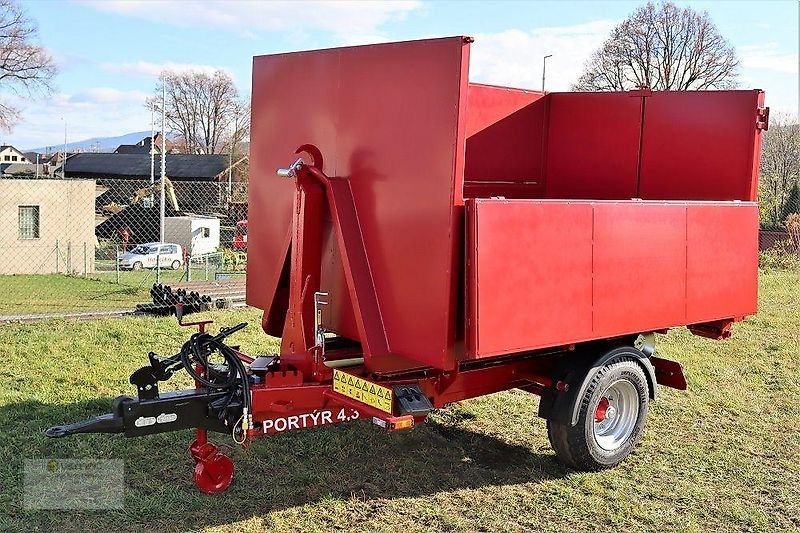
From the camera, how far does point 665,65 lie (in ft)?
124

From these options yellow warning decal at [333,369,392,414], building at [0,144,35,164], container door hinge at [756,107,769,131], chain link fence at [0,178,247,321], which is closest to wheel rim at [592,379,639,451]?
yellow warning decal at [333,369,392,414]

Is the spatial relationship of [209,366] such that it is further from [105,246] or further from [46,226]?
[105,246]

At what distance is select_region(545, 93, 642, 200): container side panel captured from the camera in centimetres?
639

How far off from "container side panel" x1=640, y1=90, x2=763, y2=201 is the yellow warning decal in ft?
10.2

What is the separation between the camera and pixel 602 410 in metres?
5.51

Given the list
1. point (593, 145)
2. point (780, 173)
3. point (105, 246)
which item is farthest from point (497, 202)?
point (105, 246)

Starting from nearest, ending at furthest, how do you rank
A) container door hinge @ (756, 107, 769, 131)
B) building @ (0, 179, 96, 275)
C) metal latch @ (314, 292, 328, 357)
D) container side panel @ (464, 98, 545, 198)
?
metal latch @ (314, 292, 328, 357) → container door hinge @ (756, 107, 769, 131) → container side panel @ (464, 98, 545, 198) → building @ (0, 179, 96, 275)

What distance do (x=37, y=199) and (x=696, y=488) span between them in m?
30.3

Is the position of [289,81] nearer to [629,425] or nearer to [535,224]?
[535,224]

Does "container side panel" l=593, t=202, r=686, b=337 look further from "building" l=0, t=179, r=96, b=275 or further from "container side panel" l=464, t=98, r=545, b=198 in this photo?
"building" l=0, t=179, r=96, b=275

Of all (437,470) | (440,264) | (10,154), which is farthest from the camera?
(10,154)

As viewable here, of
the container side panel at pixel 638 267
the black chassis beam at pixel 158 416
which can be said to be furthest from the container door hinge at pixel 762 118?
the black chassis beam at pixel 158 416

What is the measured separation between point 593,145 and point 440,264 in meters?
2.82

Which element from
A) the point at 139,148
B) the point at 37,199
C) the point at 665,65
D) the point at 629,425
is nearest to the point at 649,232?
the point at 629,425
